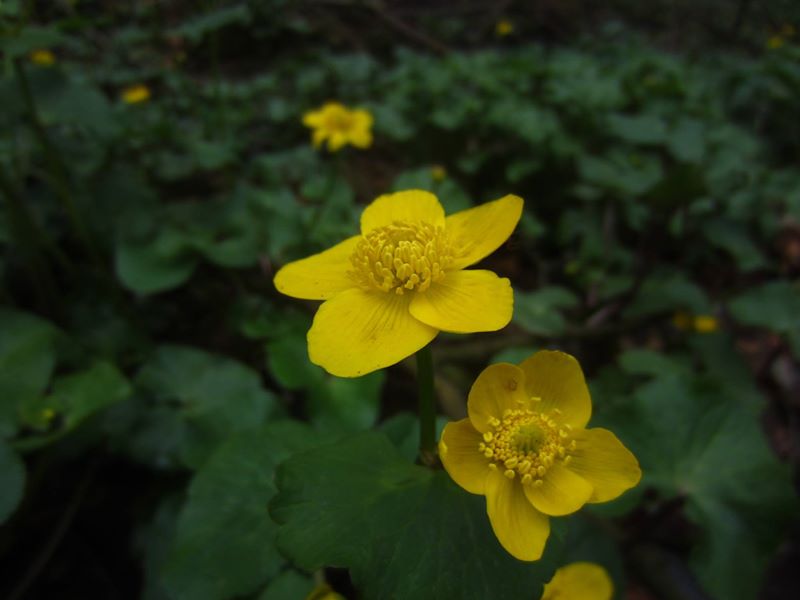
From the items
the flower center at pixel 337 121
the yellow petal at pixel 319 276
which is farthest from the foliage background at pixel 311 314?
the yellow petal at pixel 319 276

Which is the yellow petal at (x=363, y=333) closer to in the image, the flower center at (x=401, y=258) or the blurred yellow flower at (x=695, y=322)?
the flower center at (x=401, y=258)

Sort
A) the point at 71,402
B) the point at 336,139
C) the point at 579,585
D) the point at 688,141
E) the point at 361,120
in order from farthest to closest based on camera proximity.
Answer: the point at 688,141 → the point at 361,120 → the point at 336,139 → the point at 71,402 → the point at 579,585

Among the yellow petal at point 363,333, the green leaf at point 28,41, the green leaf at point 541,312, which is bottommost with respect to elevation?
the green leaf at point 541,312

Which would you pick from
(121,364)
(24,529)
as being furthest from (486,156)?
(24,529)

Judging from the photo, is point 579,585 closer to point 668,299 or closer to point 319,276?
point 319,276

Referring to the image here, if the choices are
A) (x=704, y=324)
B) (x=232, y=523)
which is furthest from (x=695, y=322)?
(x=232, y=523)

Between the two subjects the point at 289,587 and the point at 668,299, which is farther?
the point at 668,299
